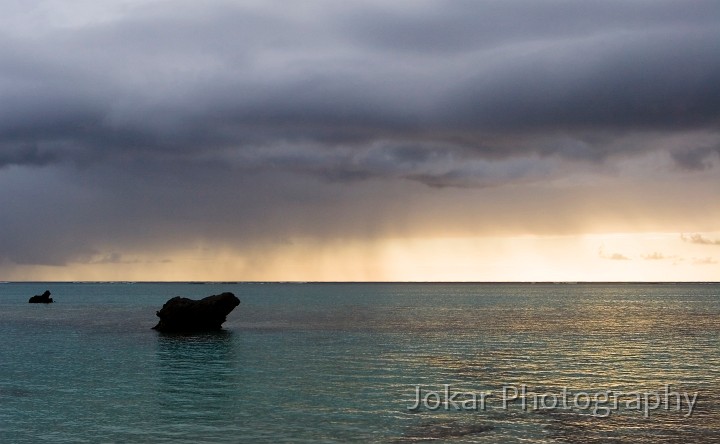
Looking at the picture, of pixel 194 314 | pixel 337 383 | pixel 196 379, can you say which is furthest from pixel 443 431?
pixel 194 314

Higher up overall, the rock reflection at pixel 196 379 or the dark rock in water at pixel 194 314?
the dark rock in water at pixel 194 314

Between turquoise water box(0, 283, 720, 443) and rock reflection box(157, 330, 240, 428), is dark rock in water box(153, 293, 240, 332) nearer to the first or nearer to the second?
turquoise water box(0, 283, 720, 443)

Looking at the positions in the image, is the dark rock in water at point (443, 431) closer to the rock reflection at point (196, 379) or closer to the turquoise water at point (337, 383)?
the turquoise water at point (337, 383)

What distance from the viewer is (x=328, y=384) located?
47.9 meters

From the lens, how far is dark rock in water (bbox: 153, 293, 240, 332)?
95000 mm

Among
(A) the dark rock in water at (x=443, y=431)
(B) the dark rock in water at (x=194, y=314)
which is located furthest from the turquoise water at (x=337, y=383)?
(B) the dark rock in water at (x=194, y=314)

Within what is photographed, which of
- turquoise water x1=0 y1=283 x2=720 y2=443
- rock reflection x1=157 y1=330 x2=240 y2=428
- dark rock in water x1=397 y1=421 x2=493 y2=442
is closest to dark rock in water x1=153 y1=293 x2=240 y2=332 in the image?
turquoise water x1=0 y1=283 x2=720 y2=443

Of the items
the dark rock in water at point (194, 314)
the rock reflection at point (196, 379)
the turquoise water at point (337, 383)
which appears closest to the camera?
the turquoise water at point (337, 383)

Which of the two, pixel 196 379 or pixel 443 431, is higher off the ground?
pixel 443 431

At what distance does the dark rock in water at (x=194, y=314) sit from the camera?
312 ft

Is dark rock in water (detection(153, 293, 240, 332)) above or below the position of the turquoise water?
above

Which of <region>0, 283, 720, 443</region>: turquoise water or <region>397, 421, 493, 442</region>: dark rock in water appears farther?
<region>0, 283, 720, 443</region>: turquoise water

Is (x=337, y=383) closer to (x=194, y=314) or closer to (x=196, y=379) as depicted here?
(x=196, y=379)

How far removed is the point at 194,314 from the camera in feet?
315
